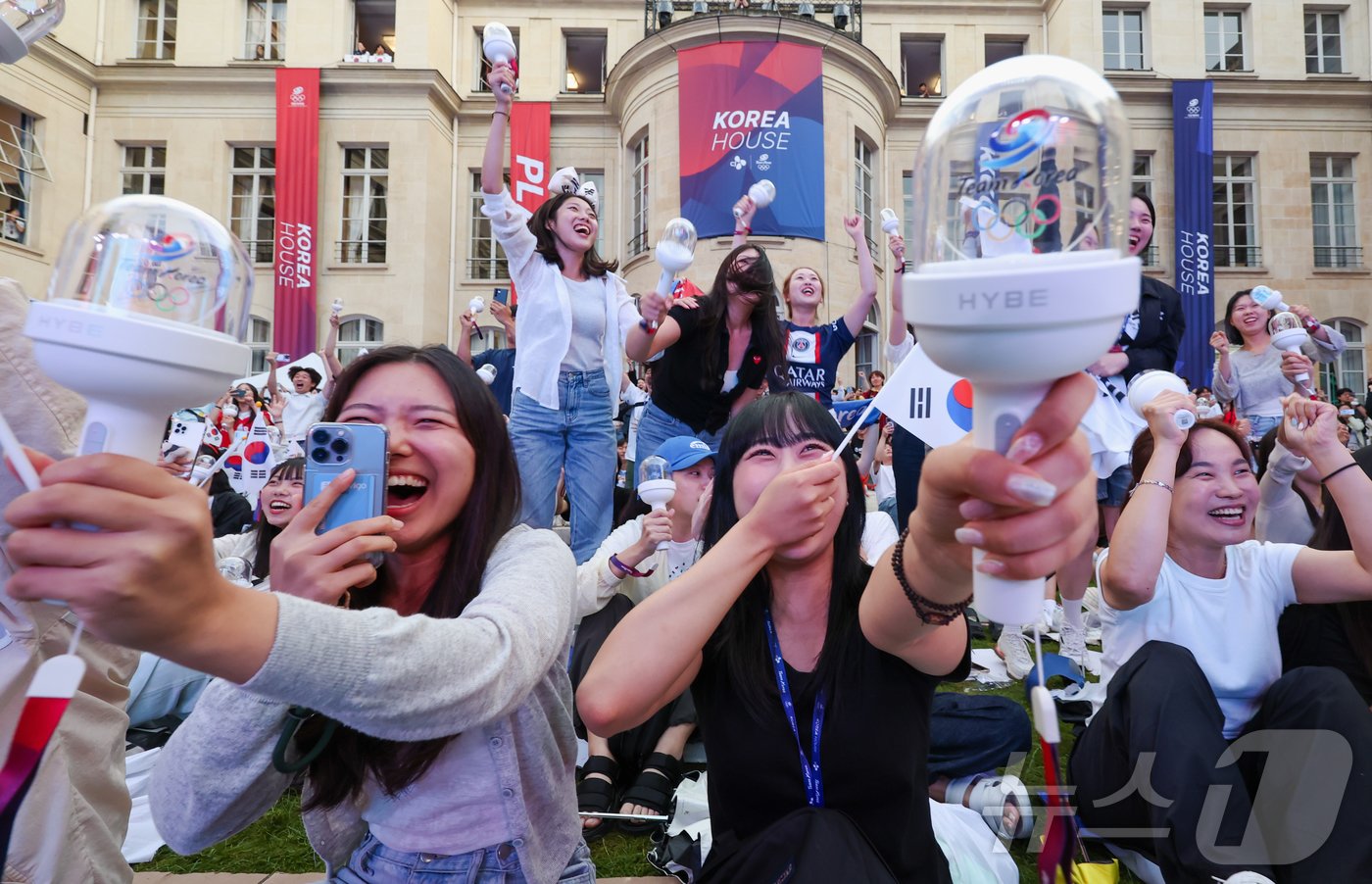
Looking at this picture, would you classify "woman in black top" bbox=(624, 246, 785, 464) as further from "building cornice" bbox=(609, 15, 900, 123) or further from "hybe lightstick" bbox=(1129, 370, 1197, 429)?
"building cornice" bbox=(609, 15, 900, 123)

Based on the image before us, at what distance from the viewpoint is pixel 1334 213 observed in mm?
17734

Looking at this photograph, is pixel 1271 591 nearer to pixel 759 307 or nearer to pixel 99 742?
pixel 759 307

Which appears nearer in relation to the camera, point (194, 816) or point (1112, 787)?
point (194, 816)

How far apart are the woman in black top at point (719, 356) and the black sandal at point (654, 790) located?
159 cm

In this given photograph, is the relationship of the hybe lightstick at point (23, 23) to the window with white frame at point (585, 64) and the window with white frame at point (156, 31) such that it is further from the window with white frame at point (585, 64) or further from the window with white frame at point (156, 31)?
the window with white frame at point (156, 31)

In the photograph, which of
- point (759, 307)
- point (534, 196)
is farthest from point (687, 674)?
point (534, 196)

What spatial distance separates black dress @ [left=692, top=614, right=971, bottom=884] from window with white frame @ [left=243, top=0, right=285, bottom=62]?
20845 millimetres

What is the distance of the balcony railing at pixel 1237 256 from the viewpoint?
17.8 m

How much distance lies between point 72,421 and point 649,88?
53.3ft

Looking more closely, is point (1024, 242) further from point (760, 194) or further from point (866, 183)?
point (866, 183)

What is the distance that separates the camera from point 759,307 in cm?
405

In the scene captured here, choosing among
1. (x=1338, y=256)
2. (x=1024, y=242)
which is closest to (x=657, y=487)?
(x=1024, y=242)

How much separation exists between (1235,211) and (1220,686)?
20.1 m

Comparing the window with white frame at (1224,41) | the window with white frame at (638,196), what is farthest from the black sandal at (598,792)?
the window with white frame at (1224,41)
